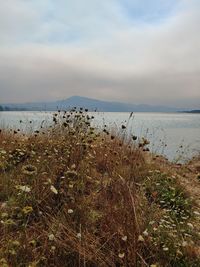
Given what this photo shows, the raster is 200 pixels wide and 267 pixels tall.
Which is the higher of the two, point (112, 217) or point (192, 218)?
point (112, 217)

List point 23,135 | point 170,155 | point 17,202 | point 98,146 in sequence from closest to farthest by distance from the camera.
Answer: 1. point 17,202
2. point 98,146
3. point 23,135
4. point 170,155

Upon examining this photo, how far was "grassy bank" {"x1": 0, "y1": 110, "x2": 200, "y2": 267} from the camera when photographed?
3.39 metres

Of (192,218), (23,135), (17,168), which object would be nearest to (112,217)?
(192,218)

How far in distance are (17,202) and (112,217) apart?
1.05 meters

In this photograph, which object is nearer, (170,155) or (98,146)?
(98,146)

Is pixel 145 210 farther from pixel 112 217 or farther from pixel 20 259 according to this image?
pixel 20 259

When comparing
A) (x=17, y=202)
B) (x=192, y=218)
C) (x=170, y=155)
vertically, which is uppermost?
(x=17, y=202)

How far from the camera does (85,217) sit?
4.03m

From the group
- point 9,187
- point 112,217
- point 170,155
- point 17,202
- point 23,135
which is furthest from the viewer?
point 170,155

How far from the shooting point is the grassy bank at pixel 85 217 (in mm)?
3389

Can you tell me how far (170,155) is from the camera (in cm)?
1191

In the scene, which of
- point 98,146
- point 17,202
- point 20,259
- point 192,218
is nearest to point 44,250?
point 20,259

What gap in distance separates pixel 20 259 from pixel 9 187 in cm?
161

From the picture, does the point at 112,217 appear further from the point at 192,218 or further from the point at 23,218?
the point at 192,218
